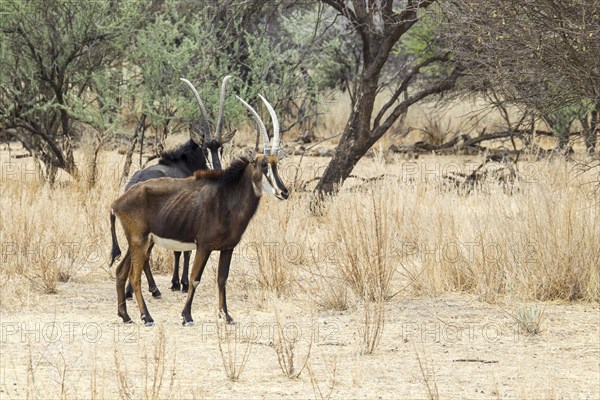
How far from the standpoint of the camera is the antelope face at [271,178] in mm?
8195

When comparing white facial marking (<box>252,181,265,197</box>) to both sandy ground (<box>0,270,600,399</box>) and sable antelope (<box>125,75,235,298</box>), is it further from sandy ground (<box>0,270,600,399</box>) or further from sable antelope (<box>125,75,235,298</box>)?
sable antelope (<box>125,75,235,298</box>)

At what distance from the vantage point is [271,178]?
27.1 feet

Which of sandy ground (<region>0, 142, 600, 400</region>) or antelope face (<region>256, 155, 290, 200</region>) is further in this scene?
antelope face (<region>256, 155, 290, 200</region>)

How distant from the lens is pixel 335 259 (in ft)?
33.2

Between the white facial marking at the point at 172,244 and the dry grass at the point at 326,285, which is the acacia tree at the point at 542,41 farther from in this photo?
the white facial marking at the point at 172,244

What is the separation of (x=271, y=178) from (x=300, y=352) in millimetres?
1450

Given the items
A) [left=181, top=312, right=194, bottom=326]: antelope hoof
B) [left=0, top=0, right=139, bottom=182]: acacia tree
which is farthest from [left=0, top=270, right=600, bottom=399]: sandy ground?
[left=0, top=0, right=139, bottom=182]: acacia tree

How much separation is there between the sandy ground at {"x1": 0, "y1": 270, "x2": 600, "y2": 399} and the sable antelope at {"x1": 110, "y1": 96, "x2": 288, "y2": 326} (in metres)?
0.49

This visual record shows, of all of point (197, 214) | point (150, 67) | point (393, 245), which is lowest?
point (393, 245)

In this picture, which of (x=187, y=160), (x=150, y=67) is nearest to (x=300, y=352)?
(x=187, y=160)

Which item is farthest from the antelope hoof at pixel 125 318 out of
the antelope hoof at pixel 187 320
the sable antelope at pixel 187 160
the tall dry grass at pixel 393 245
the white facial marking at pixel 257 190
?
the white facial marking at pixel 257 190

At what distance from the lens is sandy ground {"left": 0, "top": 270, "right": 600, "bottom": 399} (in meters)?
6.61

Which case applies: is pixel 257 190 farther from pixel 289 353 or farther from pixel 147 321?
pixel 289 353

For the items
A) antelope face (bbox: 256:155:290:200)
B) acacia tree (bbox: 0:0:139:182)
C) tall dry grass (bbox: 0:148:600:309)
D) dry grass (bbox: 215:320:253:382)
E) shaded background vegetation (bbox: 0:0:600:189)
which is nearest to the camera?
dry grass (bbox: 215:320:253:382)
